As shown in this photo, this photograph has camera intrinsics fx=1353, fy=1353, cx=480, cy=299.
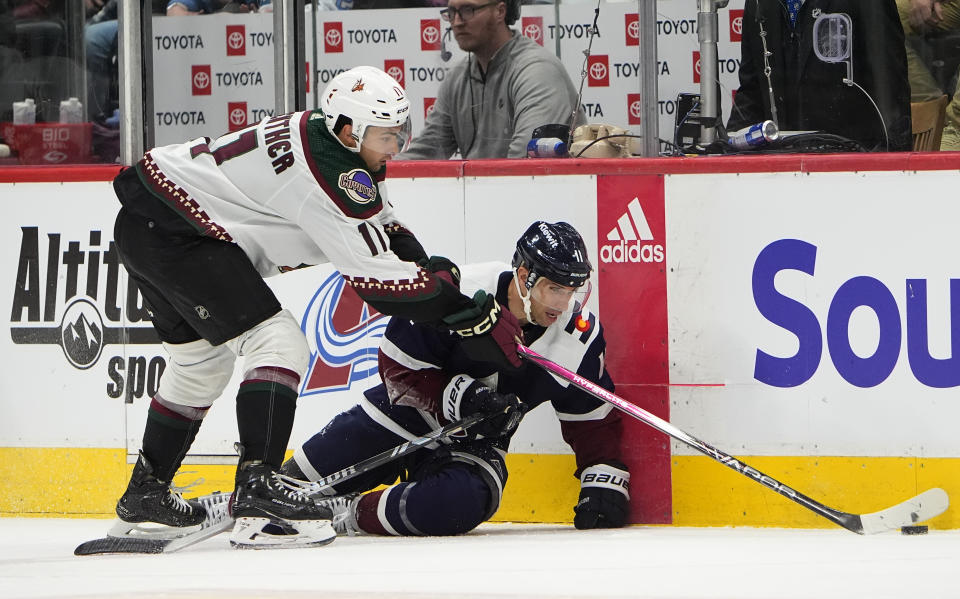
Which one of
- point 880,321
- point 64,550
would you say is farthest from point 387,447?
point 880,321

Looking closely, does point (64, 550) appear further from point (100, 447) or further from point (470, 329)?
point (470, 329)

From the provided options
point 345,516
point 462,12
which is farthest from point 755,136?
point 345,516

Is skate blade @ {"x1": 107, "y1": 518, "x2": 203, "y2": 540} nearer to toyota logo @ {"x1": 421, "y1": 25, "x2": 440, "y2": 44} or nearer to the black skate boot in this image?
the black skate boot

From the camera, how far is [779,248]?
3598 mm

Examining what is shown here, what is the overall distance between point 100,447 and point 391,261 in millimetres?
1371

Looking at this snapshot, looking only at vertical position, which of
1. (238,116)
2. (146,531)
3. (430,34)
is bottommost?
(146,531)

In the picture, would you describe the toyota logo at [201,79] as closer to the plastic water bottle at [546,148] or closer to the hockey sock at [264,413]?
the plastic water bottle at [546,148]

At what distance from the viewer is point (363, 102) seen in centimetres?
310

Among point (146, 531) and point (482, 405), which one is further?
point (146, 531)

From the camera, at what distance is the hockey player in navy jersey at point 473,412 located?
3.40m

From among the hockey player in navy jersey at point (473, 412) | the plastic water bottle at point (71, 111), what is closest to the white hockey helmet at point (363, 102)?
the hockey player in navy jersey at point (473, 412)

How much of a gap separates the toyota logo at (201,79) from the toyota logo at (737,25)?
1.59 metres

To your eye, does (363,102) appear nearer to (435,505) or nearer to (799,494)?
(435,505)

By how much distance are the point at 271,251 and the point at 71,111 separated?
1.36 meters
